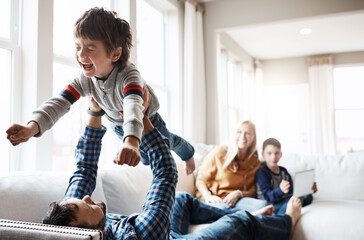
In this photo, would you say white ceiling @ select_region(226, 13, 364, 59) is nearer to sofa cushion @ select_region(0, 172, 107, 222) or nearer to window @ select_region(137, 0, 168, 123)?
window @ select_region(137, 0, 168, 123)

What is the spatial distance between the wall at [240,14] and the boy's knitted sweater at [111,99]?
2.92 metres

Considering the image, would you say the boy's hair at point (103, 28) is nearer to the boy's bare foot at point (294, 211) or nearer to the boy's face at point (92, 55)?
the boy's face at point (92, 55)

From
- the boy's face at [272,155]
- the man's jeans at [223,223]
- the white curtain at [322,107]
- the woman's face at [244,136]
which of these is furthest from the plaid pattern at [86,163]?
the white curtain at [322,107]

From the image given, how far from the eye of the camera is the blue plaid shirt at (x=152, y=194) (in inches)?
50.0

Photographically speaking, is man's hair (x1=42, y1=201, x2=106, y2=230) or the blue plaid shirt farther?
the blue plaid shirt

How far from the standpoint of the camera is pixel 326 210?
85.8 inches

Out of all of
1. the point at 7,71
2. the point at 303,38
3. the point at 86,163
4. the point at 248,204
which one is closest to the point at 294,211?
the point at 248,204

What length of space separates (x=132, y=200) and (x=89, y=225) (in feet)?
2.48

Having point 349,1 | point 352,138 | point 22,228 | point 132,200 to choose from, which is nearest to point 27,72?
point 132,200

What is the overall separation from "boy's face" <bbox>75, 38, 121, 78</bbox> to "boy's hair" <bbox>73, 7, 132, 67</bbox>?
0.01m

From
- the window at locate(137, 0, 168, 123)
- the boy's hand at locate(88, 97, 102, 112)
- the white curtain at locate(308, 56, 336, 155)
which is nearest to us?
the boy's hand at locate(88, 97, 102, 112)

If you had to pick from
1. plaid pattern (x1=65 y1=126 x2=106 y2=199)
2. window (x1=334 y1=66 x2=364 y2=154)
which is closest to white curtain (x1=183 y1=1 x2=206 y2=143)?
plaid pattern (x1=65 y1=126 x2=106 y2=199)

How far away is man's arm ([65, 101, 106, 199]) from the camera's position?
143 cm

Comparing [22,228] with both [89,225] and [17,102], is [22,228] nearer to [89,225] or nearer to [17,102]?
[89,225]
